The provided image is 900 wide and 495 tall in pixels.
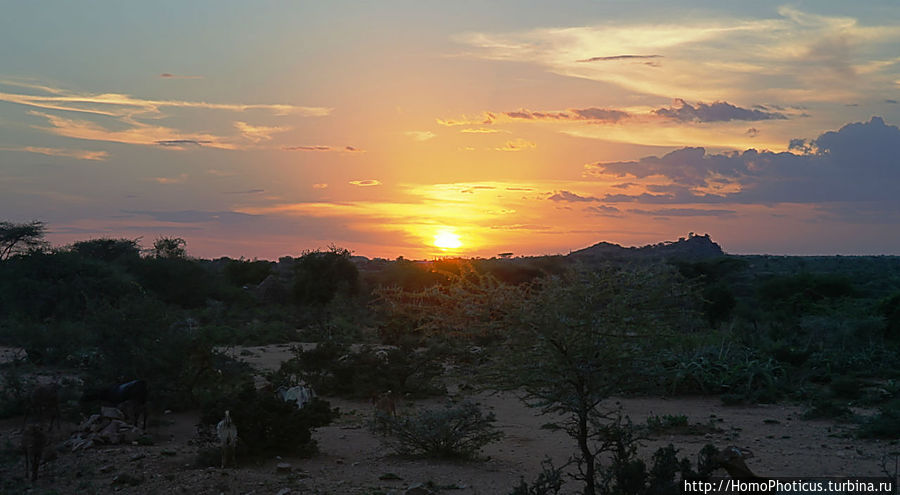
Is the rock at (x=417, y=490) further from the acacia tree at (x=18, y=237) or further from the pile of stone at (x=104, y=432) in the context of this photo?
the acacia tree at (x=18, y=237)

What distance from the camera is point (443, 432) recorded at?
1108 cm

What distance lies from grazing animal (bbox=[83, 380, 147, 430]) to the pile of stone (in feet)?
0.64

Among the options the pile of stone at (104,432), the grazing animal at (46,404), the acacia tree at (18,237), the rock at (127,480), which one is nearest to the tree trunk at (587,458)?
the rock at (127,480)

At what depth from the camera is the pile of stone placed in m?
11.7

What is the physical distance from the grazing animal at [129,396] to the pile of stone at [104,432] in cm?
19

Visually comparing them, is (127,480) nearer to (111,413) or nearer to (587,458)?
(111,413)

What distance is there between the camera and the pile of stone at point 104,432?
11.7 metres

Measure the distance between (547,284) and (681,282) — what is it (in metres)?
1.44

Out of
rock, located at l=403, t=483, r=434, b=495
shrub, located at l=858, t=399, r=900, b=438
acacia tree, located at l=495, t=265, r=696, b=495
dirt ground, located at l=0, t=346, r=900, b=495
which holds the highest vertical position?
acacia tree, located at l=495, t=265, r=696, b=495

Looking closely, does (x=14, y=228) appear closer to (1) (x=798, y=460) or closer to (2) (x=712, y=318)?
(2) (x=712, y=318)

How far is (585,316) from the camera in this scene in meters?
7.99

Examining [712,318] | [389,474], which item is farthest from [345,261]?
[389,474]

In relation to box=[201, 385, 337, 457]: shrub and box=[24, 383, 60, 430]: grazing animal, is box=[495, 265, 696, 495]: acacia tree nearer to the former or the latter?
box=[201, 385, 337, 457]: shrub

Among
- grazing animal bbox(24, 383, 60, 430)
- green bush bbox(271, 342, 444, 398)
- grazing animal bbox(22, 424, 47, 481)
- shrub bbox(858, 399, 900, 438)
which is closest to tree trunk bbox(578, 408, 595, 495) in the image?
shrub bbox(858, 399, 900, 438)
